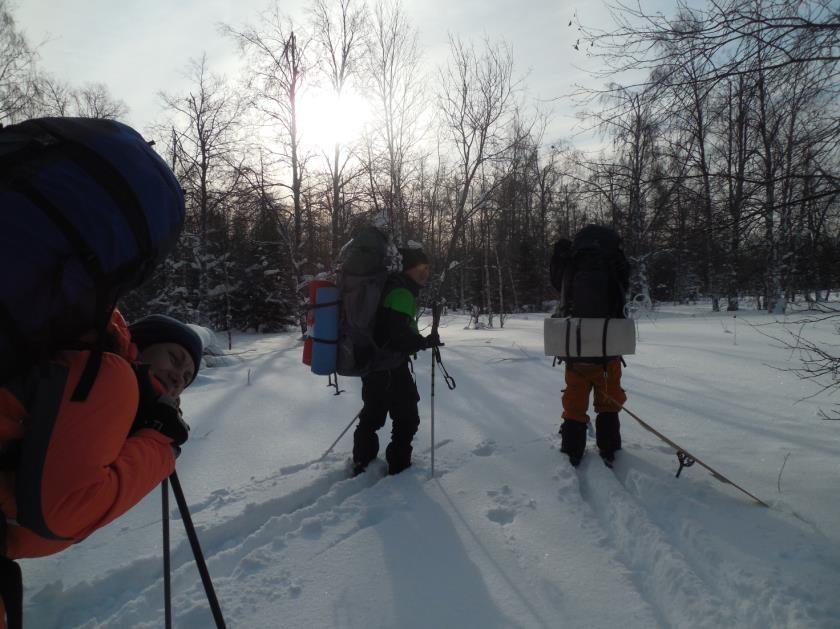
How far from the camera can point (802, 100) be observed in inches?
107

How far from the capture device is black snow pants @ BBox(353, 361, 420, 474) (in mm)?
3619

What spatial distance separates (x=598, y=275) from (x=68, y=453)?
11.7ft

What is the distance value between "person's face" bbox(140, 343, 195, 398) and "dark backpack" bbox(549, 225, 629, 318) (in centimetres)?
301

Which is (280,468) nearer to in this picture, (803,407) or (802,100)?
(802,100)

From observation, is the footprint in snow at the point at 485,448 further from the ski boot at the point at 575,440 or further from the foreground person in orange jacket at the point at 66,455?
the foreground person in orange jacket at the point at 66,455

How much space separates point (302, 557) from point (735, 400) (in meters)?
5.01

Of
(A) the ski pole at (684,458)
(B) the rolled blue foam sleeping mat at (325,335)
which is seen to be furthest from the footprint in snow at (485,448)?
(B) the rolled blue foam sleeping mat at (325,335)

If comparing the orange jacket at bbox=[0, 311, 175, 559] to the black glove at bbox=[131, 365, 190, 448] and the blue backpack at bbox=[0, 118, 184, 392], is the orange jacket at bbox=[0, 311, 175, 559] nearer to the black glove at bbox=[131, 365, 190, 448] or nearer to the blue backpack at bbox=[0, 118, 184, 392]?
the blue backpack at bbox=[0, 118, 184, 392]

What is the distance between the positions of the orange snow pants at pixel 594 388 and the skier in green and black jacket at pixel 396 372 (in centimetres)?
120

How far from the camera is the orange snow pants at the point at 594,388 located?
3600mm

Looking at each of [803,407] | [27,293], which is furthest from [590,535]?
[803,407]

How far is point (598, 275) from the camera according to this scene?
3689mm

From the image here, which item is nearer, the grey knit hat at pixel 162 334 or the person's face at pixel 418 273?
the grey knit hat at pixel 162 334

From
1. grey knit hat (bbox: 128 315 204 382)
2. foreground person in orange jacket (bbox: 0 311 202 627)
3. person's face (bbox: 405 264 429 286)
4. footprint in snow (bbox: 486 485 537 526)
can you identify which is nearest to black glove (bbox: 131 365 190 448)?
foreground person in orange jacket (bbox: 0 311 202 627)
